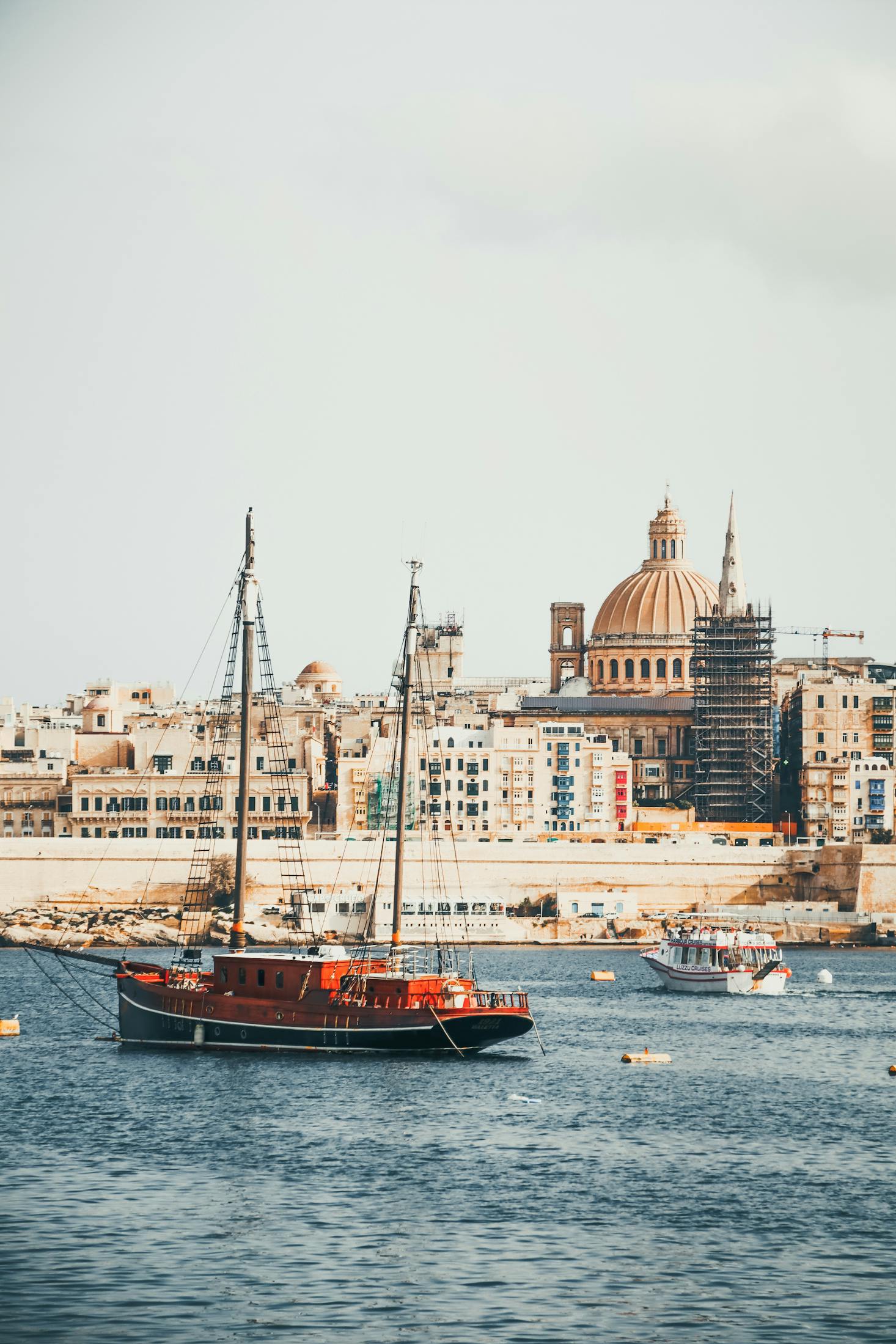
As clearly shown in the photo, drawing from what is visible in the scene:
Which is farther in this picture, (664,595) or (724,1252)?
(664,595)

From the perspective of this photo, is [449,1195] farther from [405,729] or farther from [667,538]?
[667,538]

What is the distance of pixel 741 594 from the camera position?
507ft

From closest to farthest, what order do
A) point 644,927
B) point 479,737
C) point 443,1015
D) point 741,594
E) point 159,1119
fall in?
point 159,1119 < point 443,1015 < point 644,927 < point 479,737 < point 741,594

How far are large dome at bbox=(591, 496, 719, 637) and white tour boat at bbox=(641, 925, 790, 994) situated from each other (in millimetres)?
82891

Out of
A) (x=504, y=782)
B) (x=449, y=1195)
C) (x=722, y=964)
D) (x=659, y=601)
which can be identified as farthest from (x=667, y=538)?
(x=449, y=1195)

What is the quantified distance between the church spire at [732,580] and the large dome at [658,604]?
29.3 ft

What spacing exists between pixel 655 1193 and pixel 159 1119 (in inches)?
443

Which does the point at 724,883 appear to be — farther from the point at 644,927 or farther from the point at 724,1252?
the point at 724,1252

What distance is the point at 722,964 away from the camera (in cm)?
8094

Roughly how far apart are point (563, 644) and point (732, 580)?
24763 millimetres

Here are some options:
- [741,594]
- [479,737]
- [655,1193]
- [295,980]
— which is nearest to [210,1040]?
[295,980]

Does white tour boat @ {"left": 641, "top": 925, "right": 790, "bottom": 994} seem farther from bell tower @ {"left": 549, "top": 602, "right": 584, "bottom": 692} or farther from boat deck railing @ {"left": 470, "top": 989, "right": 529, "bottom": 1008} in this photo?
bell tower @ {"left": 549, "top": 602, "right": 584, "bottom": 692}

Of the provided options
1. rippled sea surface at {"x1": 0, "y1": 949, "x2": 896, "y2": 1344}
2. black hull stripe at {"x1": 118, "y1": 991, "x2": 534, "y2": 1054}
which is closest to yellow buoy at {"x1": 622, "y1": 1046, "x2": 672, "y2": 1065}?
rippled sea surface at {"x1": 0, "y1": 949, "x2": 896, "y2": 1344}

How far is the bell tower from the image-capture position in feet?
574
